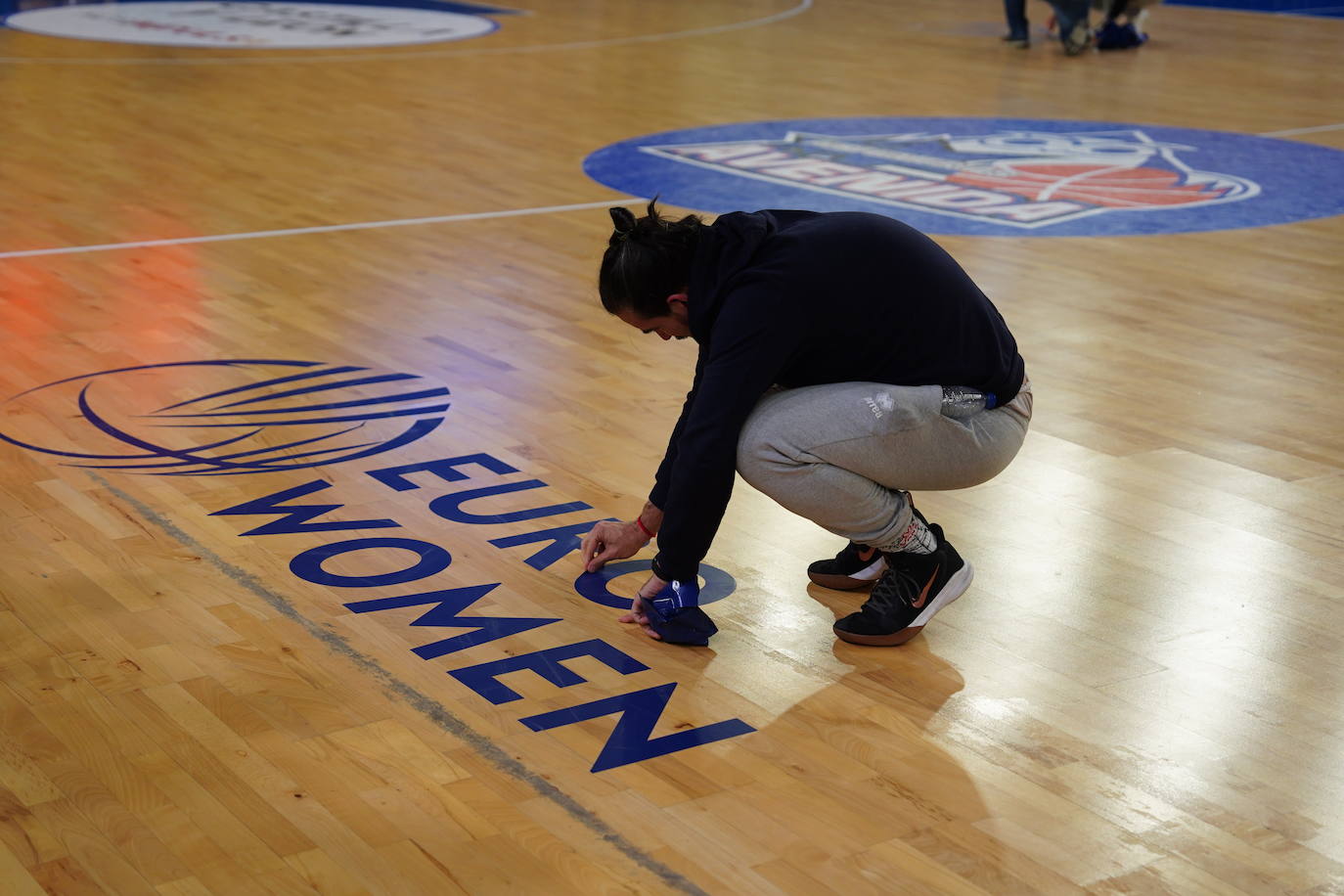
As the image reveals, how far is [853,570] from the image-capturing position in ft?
9.55

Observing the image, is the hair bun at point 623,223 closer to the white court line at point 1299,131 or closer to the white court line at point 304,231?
the white court line at point 304,231

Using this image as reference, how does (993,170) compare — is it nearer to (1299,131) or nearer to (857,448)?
(1299,131)

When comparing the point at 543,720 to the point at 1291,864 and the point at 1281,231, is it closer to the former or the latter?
the point at 1291,864

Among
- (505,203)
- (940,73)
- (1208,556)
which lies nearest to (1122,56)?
(940,73)

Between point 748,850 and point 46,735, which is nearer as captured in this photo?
point 748,850

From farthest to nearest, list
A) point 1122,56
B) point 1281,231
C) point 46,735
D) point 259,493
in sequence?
point 1122,56
point 1281,231
point 259,493
point 46,735

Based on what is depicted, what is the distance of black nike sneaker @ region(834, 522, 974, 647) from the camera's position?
2666mm

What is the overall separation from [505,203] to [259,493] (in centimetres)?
303

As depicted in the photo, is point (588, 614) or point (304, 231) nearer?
point (588, 614)

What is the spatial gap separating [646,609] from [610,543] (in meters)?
0.19

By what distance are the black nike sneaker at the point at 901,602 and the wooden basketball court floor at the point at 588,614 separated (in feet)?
0.11

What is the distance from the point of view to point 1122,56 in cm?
1099

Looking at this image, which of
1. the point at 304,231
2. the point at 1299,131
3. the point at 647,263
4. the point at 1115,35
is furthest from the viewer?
the point at 1115,35

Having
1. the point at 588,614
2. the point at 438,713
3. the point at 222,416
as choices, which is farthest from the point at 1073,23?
the point at 438,713
